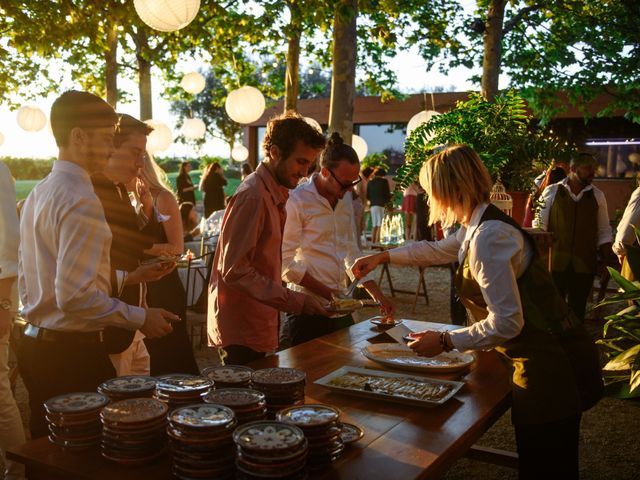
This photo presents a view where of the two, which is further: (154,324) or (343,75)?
(343,75)

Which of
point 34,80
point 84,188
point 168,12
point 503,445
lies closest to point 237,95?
point 168,12

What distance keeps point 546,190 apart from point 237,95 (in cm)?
450

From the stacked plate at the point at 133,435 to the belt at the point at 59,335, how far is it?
2.40ft

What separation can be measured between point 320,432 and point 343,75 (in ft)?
18.7

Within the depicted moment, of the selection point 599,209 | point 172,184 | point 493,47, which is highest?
point 493,47

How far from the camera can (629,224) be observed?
233 inches

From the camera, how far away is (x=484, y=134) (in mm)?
3721

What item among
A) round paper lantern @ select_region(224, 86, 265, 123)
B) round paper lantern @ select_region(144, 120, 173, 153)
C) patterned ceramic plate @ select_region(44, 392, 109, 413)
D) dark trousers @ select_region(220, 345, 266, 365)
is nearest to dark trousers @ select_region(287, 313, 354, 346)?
dark trousers @ select_region(220, 345, 266, 365)

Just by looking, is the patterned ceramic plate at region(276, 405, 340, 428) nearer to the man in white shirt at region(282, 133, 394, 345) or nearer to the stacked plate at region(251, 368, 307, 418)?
the stacked plate at region(251, 368, 307, 418)

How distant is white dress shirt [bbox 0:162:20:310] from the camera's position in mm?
3053

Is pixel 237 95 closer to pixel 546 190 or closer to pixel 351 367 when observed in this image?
pixel 546 190

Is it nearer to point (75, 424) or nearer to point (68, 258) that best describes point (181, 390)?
point (75, 424)

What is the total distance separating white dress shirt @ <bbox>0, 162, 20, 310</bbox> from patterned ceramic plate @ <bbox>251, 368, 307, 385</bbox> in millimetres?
1796

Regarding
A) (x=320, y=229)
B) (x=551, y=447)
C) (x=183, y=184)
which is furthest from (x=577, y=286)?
(x=183, y=184)
